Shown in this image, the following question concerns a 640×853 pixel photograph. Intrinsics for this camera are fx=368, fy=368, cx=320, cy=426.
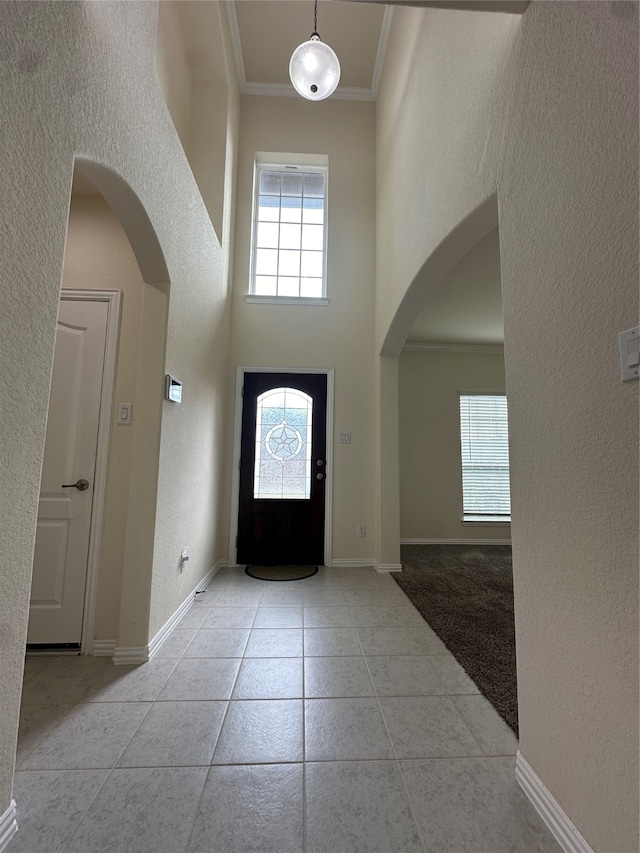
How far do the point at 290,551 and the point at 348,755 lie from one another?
2.49 m

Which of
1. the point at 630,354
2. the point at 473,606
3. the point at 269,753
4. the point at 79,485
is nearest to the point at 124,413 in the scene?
the point at 79,485

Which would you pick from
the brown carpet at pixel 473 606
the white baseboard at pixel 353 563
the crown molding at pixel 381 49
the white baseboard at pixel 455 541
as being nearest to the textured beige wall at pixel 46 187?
the brown carpet at pixel 473 606

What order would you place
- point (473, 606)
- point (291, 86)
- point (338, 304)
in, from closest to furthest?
point (473, 606), point (338, 304), point (291, 86)

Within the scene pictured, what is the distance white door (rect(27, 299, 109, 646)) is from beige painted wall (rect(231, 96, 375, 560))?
5.97 feet

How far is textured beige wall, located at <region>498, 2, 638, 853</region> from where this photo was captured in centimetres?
A: 86

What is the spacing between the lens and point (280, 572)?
3.50 metres

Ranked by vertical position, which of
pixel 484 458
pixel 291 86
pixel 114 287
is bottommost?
pixel 484 458

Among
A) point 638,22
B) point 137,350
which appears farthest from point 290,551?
point 638,22

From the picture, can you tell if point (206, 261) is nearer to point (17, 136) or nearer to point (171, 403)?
point (171, 403)

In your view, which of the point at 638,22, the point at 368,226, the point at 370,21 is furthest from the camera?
the point at 368,226

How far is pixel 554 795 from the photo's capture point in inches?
41.6

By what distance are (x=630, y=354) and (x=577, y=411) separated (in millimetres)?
206

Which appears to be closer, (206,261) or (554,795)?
(554,795)

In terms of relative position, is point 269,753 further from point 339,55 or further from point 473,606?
point 339,55
